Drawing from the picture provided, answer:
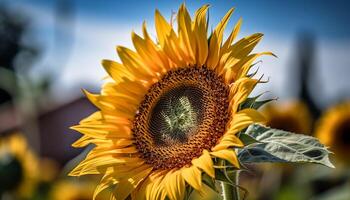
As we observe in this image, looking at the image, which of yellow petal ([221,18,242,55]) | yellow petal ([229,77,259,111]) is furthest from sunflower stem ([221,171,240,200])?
yellow petal ([221,18,242,55])

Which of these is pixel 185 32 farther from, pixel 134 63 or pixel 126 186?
pixel 126 186

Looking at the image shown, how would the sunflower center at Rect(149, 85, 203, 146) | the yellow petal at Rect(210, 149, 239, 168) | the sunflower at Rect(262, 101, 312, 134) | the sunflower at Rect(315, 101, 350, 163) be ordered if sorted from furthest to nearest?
the sunflower at Rect(262, 101, 312, 134) < the sunflower at Rect(315, 101, 350, 163) < the sunflower center at Rect(149, 85, 203, 146) < the yellow petal at Rect(210, 149, 239, 168)

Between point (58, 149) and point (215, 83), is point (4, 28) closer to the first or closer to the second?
point (58, 149)

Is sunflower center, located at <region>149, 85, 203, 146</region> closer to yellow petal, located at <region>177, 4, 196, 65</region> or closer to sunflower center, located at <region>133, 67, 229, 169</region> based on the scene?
sunflower center, located at <region>133, 67, 229, 169</region>

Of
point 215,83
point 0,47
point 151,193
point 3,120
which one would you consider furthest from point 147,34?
point 0,47

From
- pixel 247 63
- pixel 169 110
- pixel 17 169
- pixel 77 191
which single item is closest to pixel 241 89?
pixel 247 63

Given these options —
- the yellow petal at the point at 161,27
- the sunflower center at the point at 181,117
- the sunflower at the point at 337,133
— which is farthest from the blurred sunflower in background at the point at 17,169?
the yellow petal at the point at 161,27
